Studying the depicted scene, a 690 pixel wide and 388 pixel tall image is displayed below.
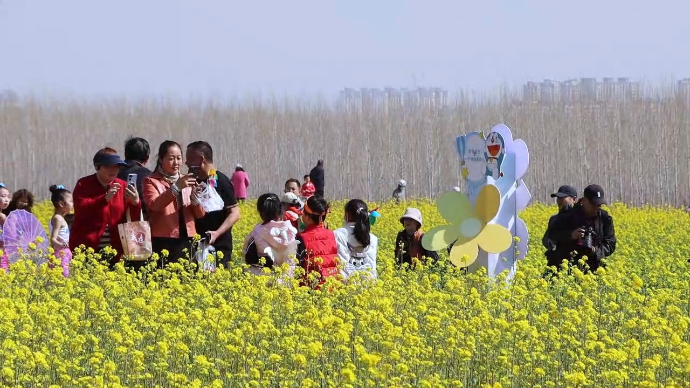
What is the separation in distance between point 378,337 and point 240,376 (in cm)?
104

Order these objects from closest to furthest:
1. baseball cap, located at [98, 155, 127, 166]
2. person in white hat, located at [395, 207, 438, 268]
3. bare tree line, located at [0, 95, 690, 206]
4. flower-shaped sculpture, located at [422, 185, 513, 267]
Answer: baseball cap, located at [98, 155, 127, 166], flower-shaped sculpture, located at [422, 185, 513, 267], person in white hat, located at [395, 207, 438, 268], bare tree line, located at [0, 95, 690, 206]

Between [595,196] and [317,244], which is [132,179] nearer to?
[317,244]

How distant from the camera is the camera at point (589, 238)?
929 centimetres

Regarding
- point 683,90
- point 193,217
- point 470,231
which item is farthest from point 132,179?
point 683,90

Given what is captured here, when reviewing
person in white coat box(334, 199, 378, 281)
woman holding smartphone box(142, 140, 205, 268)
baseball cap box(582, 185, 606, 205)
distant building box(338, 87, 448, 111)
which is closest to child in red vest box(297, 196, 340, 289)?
person in white coat box(334, 199, 378, 281)

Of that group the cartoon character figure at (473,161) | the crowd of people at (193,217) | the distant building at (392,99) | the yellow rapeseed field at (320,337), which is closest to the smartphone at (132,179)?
the crowd of people at (193,217)

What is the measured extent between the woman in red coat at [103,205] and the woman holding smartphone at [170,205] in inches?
5.4

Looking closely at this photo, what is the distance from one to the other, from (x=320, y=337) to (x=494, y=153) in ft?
14.2

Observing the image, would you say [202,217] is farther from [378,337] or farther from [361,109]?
[361,109]

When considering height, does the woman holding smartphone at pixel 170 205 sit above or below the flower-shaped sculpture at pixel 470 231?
above

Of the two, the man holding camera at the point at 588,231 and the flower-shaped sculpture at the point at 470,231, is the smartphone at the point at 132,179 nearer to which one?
the flower-shaped sculpture at the point at 470,231

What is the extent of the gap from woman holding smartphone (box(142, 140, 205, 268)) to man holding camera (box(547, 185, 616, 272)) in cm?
303

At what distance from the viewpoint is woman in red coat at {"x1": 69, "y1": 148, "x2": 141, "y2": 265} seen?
7961 millimetres

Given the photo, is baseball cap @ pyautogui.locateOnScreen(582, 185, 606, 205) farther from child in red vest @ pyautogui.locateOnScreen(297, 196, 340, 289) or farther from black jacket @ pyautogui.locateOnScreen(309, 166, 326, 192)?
black jacket @ pyautogui.locateOnScreen(309, 166, 326, 192)
